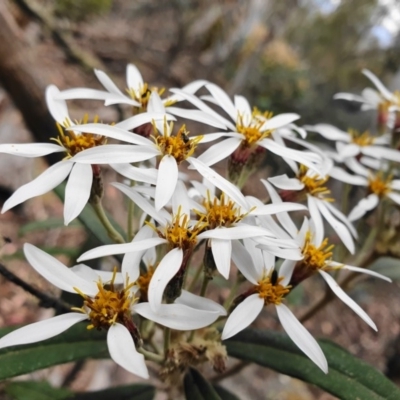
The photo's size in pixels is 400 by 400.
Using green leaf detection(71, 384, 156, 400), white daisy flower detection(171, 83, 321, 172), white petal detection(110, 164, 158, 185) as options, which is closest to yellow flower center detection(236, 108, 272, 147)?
white daisy flower detection(171, 83, 321, 172)

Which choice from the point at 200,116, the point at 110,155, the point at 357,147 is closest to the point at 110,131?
the point at 110,155

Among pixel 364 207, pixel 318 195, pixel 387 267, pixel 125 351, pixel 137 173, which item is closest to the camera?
pixel 125 351

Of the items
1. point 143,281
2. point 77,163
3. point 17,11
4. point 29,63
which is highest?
point 17,11

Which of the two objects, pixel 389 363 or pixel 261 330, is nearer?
pixel 261 330

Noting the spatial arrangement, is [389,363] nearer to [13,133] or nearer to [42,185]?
[42,185]

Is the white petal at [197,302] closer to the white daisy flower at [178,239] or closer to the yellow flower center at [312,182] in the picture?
the white daisy flower at [178,239]

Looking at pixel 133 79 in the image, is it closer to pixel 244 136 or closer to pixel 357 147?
pixel 244 136

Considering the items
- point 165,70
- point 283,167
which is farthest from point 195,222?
point 165,70
